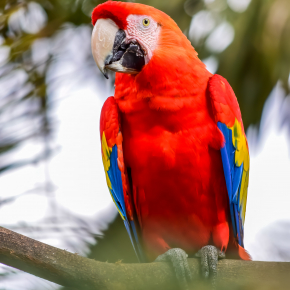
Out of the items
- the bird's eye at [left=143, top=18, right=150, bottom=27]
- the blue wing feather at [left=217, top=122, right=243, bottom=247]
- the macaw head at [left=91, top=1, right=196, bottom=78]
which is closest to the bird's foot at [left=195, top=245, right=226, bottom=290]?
the blue wing feather at [left=217, top=122, right=243, bottom=247]

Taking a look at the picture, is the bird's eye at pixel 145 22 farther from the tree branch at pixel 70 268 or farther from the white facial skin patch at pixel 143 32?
the tree branch at pixel 70 268

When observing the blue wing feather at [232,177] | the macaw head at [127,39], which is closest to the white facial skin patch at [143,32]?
the macaw head at [127,39]

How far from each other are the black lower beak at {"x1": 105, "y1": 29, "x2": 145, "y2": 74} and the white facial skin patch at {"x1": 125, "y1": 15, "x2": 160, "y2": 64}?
0.02 m

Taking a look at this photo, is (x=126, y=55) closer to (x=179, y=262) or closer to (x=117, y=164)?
(x=117, y=164)

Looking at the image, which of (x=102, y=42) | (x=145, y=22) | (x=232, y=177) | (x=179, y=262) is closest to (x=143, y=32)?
(x=145, y=22)

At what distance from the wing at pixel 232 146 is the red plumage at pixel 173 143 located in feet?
0.06

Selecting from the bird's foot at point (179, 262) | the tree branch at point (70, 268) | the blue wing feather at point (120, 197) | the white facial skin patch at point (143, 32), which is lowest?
the tree branch at point (70, 268)

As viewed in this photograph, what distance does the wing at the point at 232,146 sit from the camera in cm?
140

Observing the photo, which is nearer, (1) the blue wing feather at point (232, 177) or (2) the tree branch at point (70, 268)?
(2) the tree branch at point (70, 268)

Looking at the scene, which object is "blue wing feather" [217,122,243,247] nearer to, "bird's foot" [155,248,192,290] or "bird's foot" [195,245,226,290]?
"bird's foot" [195,245,226,290]

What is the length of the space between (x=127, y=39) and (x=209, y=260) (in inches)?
35.9

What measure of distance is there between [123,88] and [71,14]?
424 mm

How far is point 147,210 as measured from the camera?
1504 millimetres

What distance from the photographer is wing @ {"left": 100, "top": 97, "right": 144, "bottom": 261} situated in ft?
4.84
